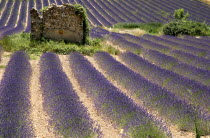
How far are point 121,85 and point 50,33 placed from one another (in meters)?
5.60

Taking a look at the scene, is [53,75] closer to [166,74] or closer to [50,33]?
[166,74]

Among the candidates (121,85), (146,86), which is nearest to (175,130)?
(146,86)

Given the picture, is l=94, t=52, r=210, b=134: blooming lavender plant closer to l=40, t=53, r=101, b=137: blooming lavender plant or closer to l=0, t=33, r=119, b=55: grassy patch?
l=40, t=53, r=101, b=137: blooming lavender plant

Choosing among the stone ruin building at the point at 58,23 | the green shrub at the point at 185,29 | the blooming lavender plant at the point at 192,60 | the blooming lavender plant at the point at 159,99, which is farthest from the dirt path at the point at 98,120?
the green shrub at the point at 185,29

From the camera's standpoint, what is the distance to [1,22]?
66.5 ft

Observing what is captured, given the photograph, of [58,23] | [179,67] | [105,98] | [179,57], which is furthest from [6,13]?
[105,98]

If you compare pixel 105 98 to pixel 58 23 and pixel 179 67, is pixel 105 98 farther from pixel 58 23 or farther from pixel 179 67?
pixel 58 23

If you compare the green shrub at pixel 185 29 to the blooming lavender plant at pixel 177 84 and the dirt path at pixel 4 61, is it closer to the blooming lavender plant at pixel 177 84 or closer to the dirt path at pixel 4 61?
the blooming lavender plant at pixel 177 84

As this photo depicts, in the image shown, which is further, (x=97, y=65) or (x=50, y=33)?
(x=50, y=33)

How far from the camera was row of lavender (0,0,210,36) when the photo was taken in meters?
22.6

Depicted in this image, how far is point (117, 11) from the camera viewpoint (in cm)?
2650

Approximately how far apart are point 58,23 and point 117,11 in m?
15.5

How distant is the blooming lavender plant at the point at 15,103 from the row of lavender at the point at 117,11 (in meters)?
13.6

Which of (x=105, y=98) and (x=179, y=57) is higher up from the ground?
(x=105, y=98)
